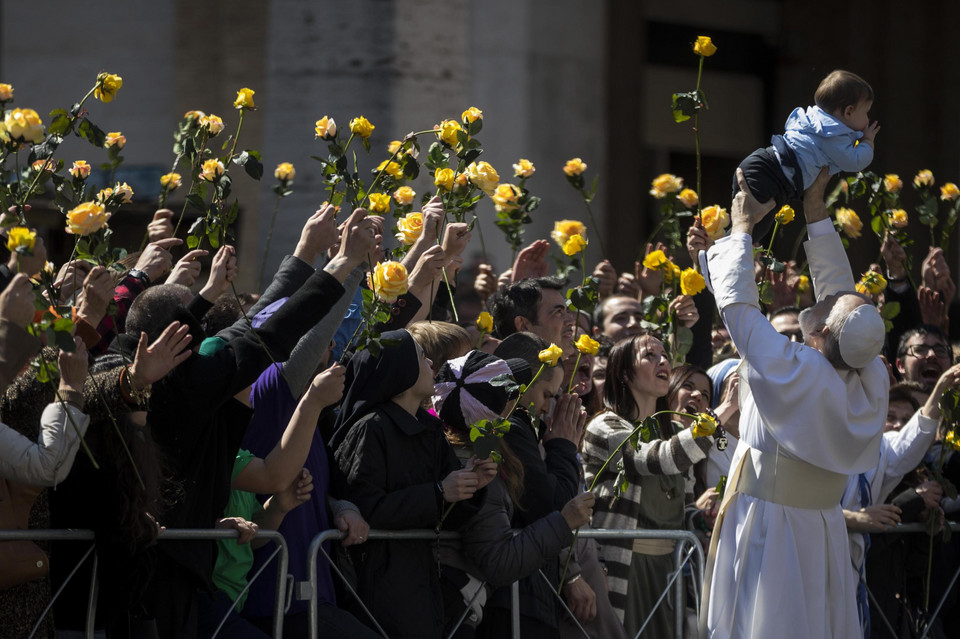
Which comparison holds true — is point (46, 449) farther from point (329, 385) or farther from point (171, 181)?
point (171, 181)

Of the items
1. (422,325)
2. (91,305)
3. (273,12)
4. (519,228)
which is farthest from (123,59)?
(91,305)

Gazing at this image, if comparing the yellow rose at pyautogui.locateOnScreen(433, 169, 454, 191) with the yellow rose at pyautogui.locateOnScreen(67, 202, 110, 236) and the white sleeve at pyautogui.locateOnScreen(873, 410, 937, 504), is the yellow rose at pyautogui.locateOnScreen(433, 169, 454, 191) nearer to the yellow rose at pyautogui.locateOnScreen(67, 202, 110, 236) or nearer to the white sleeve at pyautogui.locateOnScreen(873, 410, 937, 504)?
the yellow rose at pyautogui.locateOnScreen(67, 202, 110, 236)

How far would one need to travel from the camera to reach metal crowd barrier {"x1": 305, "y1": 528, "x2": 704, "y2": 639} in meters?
4.67

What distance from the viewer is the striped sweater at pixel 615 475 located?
5.46m

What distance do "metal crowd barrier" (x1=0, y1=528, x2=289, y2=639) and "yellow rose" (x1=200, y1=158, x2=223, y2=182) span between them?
1097mm

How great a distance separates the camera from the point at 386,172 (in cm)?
503

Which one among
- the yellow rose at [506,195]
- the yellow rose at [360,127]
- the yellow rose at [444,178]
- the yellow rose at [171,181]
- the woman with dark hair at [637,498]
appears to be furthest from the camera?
the yellow rose at [506,195]

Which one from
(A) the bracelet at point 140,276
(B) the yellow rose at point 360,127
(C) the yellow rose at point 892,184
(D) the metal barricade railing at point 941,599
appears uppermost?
(B) the yellow rose at point 360,127

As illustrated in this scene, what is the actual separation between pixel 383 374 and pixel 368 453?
0.26 metres

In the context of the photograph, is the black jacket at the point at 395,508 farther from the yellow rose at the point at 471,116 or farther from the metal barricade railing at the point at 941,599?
the metal barricade railing at the point at 941,599

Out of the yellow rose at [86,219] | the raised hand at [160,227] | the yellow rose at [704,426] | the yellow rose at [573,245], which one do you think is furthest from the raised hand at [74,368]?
the yellow rose at [573,245]

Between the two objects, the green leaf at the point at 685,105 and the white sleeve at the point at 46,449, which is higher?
the green leaf at the point at 685,105

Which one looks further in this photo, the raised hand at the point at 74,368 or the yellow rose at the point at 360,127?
the yellow rose at the point at 360,127

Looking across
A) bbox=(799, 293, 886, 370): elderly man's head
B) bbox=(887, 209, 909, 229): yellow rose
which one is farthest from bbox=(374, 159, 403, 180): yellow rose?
bbox=(887, 209, 909, 229): yellow rose
